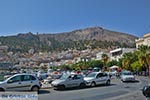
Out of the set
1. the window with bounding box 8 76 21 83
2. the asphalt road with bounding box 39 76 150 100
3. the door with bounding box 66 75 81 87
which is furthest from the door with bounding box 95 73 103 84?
the window with bounding box 8 76 21 83

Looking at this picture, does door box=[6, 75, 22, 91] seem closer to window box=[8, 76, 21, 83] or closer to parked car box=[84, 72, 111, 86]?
window box=[8, 76, 21, 83]

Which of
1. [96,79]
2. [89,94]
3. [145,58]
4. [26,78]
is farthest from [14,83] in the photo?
[145,58]

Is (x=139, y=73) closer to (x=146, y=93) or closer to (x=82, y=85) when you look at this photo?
(x=82, y=85)

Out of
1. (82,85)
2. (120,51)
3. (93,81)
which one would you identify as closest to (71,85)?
(82,85)

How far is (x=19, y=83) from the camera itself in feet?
64.5

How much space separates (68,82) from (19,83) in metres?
5.97

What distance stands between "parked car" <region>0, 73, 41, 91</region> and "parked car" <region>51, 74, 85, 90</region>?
3.23 m

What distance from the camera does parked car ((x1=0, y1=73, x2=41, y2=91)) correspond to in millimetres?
19156

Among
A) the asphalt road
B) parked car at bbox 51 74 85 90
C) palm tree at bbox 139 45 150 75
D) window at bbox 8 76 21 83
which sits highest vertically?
palm tree at bbox 139 45 150 75

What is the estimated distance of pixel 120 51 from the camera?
400 ft

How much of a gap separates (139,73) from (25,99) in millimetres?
60837

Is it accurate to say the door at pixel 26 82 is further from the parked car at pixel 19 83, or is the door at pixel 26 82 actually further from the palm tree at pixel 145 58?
the palm tree at pixel 145 58

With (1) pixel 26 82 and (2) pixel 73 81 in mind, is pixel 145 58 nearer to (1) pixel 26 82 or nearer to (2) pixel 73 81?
(2) pixel 73 81

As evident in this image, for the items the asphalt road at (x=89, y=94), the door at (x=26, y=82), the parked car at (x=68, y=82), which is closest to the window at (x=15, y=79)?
the door at (x=26, y=82)
